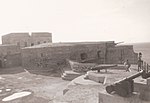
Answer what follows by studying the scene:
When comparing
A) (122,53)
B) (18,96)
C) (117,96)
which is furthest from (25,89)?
(122,53)

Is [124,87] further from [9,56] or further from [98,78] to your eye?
[9,56]

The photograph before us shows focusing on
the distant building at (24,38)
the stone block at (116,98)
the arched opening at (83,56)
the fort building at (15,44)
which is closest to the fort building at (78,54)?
the arched opening at (83,56)

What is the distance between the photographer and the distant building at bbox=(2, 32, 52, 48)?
3316 cm

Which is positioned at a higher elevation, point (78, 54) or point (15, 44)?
point (15, 44)

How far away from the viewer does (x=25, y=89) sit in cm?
1227

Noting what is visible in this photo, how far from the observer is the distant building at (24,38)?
33156mm

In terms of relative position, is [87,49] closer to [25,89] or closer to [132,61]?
[132,61]

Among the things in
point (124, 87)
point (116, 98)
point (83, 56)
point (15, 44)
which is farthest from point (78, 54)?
point (124, 87)

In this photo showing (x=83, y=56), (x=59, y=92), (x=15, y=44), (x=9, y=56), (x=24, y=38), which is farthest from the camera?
(x=24, y=38)

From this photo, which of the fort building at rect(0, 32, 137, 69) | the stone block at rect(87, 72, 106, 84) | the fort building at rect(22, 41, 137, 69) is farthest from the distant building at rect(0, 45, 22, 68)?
the stone block at rect(87, 72, 106, 84)

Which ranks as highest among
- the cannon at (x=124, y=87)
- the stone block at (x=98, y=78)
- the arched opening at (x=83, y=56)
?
the cannon at (x=124, y=87)

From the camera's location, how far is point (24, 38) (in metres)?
34.4

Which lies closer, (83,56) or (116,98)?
(116,98)

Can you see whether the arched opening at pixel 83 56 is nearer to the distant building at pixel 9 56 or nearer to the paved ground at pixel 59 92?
the paved ground at pixel 59 92
